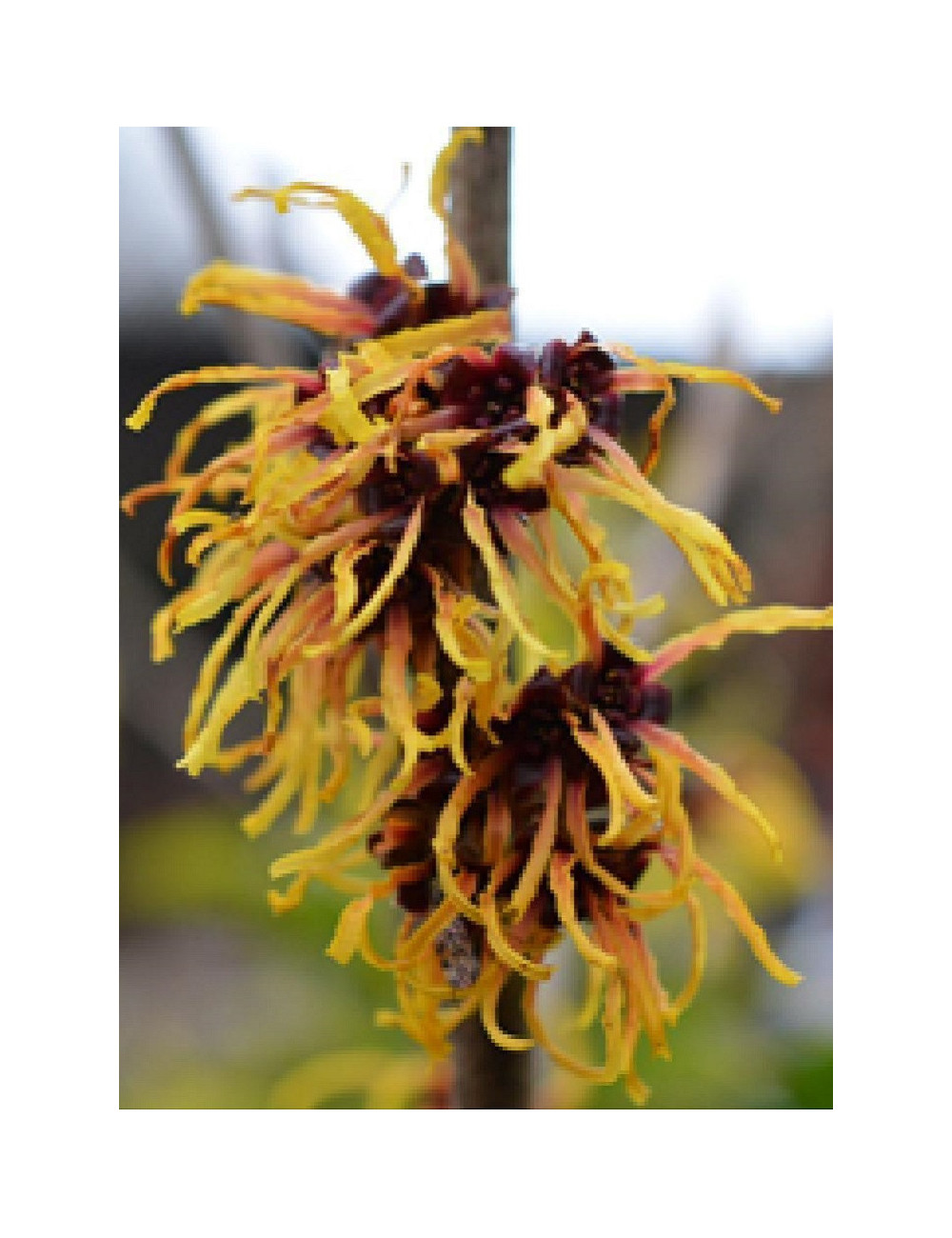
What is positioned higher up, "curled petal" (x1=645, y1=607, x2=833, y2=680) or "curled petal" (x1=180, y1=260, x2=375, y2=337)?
"curled petal" (x1=180, y1=260, x2=375, y2=337)

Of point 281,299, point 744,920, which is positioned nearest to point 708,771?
point 744,920

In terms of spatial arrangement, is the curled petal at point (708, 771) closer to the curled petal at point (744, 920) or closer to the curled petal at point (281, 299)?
the curled petal at point (744, 920)

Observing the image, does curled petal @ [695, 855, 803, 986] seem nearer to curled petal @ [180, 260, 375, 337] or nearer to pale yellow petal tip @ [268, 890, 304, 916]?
pale yellow petal tip @ [268, 890, 304, 916]

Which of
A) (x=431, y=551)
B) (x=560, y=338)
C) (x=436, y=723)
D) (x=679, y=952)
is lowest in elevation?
(x=679, y=952)

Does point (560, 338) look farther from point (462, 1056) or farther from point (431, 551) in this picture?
point (462, 1056)

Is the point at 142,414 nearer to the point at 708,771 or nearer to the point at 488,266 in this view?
the point at 488,266

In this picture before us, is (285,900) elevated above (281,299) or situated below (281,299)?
below

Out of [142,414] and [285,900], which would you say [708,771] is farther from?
[142,414]

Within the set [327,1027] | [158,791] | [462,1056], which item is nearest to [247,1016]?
[327,1027]

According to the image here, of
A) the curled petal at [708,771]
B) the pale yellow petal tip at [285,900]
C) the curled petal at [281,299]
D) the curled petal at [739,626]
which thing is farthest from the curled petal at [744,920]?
the curled petal at [281,299]

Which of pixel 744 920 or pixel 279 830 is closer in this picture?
pixel 744 920

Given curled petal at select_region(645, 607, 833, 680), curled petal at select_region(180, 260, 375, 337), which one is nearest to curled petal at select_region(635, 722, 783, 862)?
curled petal at select_region(645, 607, 833, 680)
